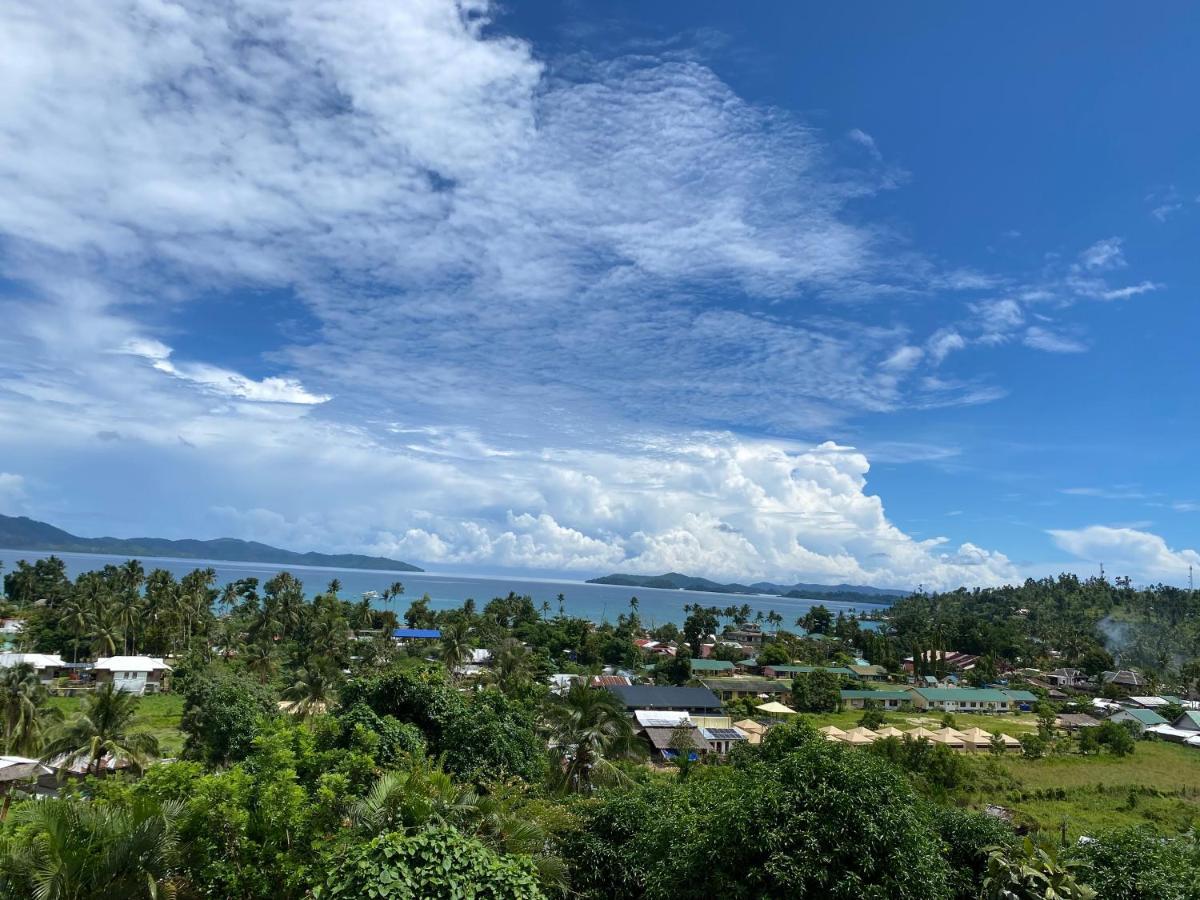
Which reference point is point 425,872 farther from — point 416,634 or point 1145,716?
point 416,634

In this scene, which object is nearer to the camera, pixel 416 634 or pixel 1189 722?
pixel 1189 722

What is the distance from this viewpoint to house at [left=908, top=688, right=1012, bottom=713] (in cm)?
6194

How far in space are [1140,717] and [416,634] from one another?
6491cm

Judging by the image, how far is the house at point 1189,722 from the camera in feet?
169

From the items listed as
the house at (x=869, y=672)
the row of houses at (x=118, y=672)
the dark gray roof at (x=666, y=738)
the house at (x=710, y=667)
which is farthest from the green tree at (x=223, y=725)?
the house at (x=869, y=672)

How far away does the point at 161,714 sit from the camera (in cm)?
4109

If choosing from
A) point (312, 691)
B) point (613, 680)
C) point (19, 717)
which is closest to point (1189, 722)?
point (613, 680)

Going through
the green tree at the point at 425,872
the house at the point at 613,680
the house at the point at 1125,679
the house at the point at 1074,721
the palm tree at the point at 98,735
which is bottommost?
the house at the point at 1074,721

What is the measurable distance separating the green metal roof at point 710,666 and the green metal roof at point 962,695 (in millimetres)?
18264

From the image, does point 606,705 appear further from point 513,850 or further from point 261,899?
point 261,899

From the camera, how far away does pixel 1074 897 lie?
986cm

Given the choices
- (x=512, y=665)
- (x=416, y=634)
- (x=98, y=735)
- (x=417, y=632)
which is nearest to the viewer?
(x=98, y=735)

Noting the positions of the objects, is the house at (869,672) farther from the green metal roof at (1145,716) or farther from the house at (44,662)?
the house at (44,662)

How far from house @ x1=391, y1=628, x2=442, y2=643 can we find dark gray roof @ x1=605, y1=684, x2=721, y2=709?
3015cm
